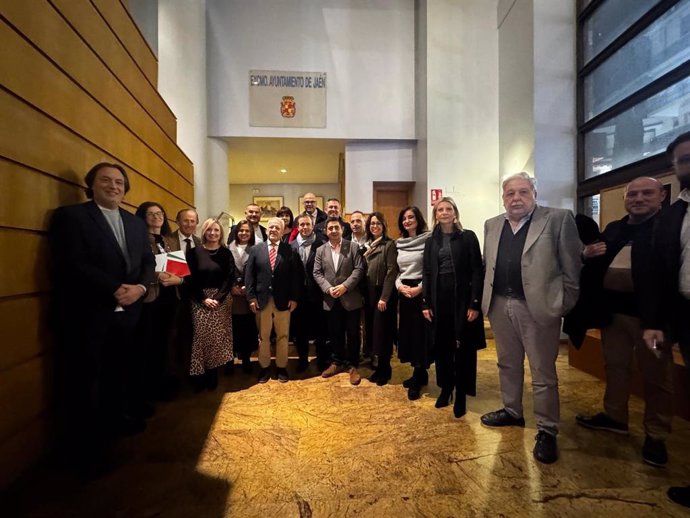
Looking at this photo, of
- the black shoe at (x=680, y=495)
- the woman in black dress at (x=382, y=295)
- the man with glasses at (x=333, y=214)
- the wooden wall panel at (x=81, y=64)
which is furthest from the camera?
the man with glasses at (x=333, y=214)

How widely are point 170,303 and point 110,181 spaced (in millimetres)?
1043

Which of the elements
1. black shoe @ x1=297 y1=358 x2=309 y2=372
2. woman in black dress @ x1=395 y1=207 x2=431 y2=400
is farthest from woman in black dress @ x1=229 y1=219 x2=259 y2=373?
woman in black dress @ x1=395 y1=207 x2=431 y2=400

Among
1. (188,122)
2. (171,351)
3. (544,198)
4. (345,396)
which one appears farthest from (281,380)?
(188,122)

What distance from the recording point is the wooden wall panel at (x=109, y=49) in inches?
75.8

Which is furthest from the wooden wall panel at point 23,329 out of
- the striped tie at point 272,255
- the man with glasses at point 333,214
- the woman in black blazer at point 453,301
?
the man with glasses at point 333,214

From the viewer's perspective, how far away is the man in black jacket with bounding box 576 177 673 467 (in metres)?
1.71

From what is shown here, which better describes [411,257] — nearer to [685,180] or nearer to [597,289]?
[597,289]

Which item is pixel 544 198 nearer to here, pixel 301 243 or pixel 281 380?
pixel 301 243

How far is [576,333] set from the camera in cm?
206

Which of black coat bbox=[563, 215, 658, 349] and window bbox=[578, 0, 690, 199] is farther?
window bbox=[578, 0, 690, 199]

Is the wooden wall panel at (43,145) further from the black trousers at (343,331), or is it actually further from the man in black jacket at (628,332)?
the man in black jacket at (628,332)

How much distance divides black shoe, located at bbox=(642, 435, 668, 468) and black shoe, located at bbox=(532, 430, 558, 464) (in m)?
0.45

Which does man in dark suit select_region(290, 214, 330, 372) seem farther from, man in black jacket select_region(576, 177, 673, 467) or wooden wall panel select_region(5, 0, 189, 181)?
man in black jacket select_region(576, 177, 673, 467)

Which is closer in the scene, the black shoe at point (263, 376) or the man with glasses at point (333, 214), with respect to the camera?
→ the black shoe at point (263, 376)
